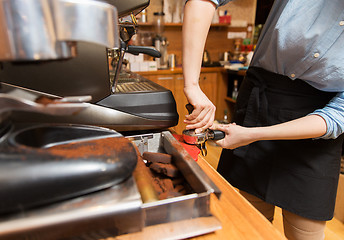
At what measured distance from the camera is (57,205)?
0.95 ft

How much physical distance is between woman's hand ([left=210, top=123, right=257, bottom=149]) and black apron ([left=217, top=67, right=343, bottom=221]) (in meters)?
0.21

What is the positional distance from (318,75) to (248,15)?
2.69 metres

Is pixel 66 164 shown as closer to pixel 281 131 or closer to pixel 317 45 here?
pixel 281 131

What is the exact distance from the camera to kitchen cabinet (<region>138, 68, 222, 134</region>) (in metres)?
2.33

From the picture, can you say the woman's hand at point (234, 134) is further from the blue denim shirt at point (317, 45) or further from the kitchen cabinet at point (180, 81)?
the kitchen cabinet at point (180, 81)

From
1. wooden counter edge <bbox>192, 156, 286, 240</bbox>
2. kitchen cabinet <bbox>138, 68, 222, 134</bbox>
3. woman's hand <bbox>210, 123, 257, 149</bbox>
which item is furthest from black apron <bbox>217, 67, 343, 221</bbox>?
kitchen cabinet <bbox>138, 68, 222, 134</bbox>

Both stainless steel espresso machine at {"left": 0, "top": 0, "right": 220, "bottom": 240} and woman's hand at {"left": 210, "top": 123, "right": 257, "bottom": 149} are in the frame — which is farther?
woman's hand at {"left": 210, "top": 123, "right": 257, "bottom": 149}

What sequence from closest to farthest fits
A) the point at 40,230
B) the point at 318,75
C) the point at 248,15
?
the point at 40,230, the point at 318,75, the point at 248,15

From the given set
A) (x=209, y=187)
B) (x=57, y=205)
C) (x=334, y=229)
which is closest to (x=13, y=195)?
(x=57, y=205)

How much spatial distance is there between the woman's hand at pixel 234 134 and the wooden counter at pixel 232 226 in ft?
0.69

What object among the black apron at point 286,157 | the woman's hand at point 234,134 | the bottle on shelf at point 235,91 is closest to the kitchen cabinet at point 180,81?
the bottle on shelf at point 235,91

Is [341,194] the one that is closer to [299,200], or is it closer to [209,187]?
[299,200]

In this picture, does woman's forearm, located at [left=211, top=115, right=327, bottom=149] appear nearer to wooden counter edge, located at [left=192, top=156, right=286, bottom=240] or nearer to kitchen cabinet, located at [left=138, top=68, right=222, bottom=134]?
wooden counter edge, located at [left=192, top=156, right=286, bottom=240]

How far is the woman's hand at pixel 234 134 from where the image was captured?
636mm
